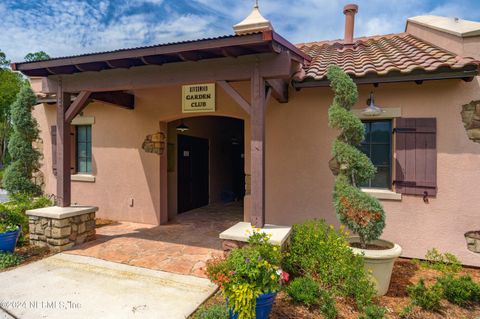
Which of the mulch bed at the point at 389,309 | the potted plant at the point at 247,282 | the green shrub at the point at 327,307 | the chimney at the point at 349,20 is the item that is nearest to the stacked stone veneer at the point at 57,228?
the mulch bed at the point at 389,309

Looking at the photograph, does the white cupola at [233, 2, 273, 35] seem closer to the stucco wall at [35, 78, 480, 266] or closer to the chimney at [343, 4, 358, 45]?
the chimney at [343, 4, 358, 45]

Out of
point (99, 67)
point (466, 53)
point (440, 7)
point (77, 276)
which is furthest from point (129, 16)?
point (440, 7)

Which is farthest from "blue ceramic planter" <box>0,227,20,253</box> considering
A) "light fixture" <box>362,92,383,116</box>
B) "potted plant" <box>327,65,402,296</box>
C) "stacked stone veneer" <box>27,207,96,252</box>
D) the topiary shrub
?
"light fixture" <box>362,92,383,116</box>

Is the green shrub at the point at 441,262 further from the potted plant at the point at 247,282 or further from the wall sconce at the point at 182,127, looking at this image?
the wall sconce at the point at 182,127

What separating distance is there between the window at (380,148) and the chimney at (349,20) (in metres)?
3.26

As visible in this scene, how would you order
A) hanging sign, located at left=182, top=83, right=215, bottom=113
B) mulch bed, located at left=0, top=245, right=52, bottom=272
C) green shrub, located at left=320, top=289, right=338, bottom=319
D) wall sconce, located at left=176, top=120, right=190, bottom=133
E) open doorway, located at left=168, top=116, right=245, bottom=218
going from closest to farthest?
1. green shrub, located at left=320, top=289, right=338, bottom=319
2. mulch bed, located at left=0, top=245, right=52, bottom=272
3. hanging sign, located at left=182, top=83, right=215, bottom=113
4. wall sconce, located at left=176, top=120, right=190, bottom=133
5. open doorway, located at left=168, top=116, right=245, bottom=218

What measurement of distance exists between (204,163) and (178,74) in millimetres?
5169

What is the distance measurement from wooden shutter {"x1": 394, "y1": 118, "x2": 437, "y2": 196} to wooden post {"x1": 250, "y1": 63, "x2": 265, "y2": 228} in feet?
8.46

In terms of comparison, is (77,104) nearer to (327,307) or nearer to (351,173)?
(351,173)

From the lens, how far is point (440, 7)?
8.17m

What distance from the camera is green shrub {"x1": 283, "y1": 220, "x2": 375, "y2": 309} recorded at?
132 inches

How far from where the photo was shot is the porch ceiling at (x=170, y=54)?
371 cm

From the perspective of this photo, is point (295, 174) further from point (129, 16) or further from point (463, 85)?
point (129, 16)

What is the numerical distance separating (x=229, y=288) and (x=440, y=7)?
32.3 ft
